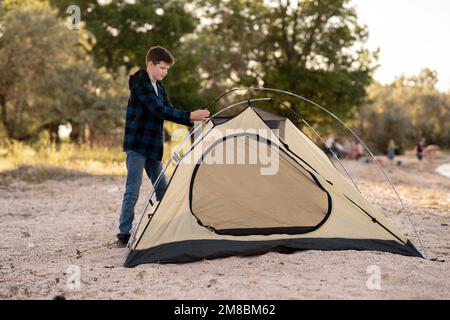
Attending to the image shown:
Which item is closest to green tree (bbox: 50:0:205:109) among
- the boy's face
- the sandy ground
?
the sandy ground

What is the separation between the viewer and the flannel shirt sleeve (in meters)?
5.24

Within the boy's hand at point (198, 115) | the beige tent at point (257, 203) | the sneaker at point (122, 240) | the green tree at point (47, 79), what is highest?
the green tree at point (47, 79)

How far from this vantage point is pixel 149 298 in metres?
3.92

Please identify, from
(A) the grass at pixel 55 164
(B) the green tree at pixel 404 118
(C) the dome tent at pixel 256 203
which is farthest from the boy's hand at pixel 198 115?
(B) the green tree at pixel 404 118

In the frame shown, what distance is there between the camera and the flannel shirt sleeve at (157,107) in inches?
206

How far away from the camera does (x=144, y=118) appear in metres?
5.54

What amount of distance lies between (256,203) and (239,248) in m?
0.74

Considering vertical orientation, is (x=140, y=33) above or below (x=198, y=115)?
above

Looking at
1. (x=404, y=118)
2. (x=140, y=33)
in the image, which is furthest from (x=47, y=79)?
(x=404, y=118)

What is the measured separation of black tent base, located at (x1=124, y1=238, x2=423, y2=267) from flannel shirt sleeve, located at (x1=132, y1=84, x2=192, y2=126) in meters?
1.16

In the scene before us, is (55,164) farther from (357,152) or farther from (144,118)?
(357,152)

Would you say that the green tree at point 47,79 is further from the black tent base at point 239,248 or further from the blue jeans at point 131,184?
the black tent base at point 239,248
